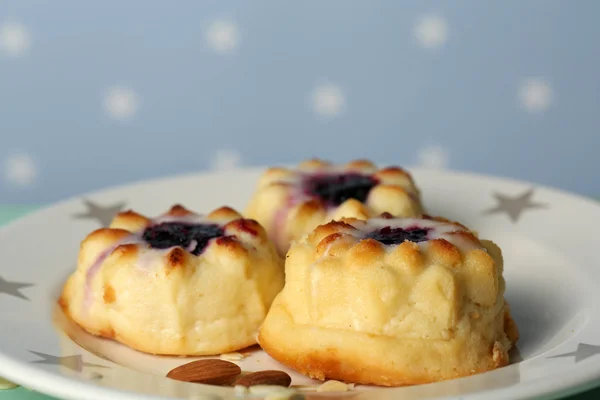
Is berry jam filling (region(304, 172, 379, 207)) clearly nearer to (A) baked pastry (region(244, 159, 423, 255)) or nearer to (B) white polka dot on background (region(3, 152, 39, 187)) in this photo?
(A) baked pastry (region(244, 159, 423, 255))

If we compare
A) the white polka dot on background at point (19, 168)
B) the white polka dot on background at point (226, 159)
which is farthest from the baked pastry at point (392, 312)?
the white polka dot on background at point (19, 168)

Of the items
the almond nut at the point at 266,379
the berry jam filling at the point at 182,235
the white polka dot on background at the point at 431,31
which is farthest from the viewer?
the white polka dot on background at the point at 431,31

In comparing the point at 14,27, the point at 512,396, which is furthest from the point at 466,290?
the point at 14,27

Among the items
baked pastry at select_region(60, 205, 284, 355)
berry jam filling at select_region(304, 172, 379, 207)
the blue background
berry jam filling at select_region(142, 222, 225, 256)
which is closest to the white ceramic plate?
baked pastry at select_region(60, 205, 284, 355)

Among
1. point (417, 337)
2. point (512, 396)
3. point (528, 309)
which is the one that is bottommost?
point (512, 396)

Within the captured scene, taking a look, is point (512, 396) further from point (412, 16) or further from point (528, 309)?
point (412, 16)

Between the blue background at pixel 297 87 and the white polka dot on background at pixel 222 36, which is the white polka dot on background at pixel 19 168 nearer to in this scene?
the blue background at pixel 297 87
